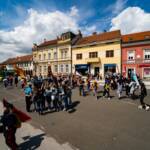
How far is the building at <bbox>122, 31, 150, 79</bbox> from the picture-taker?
22902 mm

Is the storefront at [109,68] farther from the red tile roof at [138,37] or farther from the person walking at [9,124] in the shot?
the person walking at [9,124]

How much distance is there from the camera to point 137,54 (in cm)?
2364

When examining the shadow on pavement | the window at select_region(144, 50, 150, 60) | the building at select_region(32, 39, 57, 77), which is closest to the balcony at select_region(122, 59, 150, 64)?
the window at select_region(144, 50, 150, 60)

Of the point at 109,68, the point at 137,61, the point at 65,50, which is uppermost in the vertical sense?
the point at 65,50

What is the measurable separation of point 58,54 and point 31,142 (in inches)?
1203

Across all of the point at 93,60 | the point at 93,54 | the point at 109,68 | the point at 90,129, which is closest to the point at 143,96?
the point at 90,129

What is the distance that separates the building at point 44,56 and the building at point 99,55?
6.80 m

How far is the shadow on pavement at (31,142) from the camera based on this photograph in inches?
186

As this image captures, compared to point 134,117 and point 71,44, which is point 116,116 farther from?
point 71,44

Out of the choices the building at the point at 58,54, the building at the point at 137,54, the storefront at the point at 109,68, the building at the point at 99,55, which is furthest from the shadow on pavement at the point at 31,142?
the building at the point at 58,54

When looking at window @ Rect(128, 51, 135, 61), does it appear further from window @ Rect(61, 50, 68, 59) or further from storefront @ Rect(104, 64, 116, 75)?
window @ Rect(61, 50, 68, 59)

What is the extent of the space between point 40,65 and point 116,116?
1386 inches

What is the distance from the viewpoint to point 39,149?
4562 mm

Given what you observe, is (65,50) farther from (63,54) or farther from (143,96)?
(143,96)
